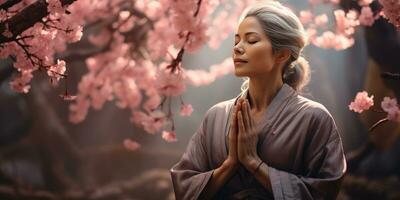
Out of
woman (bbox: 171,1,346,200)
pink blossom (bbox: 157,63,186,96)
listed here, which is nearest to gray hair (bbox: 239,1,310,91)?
woman (bbox: 171,1,346,200)

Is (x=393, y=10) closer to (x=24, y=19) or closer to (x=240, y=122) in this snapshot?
(x=240, y=122)

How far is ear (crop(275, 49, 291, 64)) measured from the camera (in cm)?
186

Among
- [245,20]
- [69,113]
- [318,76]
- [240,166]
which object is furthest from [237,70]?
[69,113]

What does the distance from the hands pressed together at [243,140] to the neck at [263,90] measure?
123 mm

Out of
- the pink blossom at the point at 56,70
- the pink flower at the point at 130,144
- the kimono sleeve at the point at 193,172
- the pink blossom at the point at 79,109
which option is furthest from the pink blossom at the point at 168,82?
the pink blossom at the point at 79,109

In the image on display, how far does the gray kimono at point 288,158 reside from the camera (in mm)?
1686

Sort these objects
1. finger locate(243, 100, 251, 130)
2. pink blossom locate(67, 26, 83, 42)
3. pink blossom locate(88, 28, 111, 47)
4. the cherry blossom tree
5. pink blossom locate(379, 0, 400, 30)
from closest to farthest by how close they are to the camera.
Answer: finger locate(243, 100, 251, 130), pink blossom locate(379, 0, 400, 30), pink blossom locate(67, 26, 83, 42), the cherry blossom tree, pink blossom locate(88, 28, 111, 47)

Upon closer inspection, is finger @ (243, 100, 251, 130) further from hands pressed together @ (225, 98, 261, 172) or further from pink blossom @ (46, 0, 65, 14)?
pink blossom @ (46, 0, 65, 14)

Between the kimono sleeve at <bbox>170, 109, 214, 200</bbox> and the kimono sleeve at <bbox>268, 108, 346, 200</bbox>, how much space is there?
0.28 meters

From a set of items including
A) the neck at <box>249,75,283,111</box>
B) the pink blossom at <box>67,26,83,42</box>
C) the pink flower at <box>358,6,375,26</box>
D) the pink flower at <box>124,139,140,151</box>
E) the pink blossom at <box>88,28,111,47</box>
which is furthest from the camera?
the pink flower at <box>124,139,140,151</box>

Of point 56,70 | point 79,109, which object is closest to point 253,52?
point 56,70

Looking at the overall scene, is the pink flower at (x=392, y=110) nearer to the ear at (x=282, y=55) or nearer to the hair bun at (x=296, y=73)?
the hair bun at (x=296, y=73)

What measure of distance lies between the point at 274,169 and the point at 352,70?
115 inches

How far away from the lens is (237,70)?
183cm
